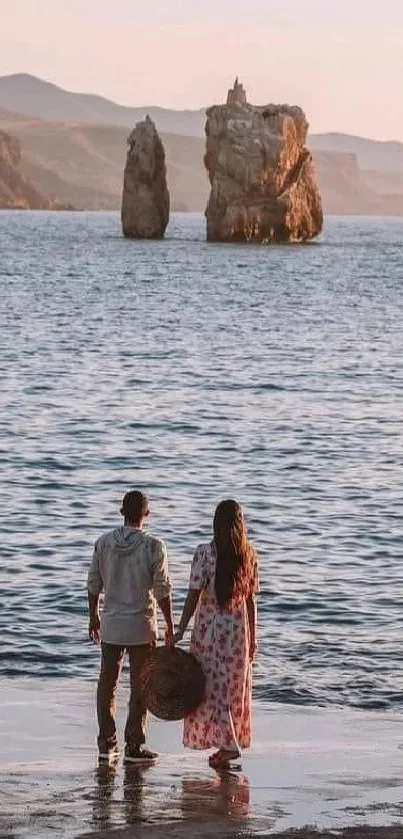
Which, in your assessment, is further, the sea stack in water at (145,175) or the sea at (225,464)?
the sea stack in water at (145,175)

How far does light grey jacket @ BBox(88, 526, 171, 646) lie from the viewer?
12.4 meters

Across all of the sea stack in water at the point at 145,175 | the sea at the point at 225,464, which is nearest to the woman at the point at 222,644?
the sea at the point at 225,464

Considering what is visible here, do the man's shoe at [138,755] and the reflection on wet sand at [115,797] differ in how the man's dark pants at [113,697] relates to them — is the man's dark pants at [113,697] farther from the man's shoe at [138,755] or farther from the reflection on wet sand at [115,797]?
the reflection on wet sand at [115,797]

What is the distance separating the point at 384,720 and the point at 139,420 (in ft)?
73.1

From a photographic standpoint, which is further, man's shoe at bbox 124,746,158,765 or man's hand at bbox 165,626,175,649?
man's shoe at bbox 124,746,158,765

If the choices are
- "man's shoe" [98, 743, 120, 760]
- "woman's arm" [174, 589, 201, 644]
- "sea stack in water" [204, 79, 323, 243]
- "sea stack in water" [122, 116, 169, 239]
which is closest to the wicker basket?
"woman's arm" [174, 589, 201, 644]

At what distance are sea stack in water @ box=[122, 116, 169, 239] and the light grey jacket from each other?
128756 millimetres

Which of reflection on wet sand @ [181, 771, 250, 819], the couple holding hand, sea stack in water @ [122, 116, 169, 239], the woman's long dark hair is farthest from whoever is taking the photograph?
sea stack in water @ [122, 116, 169, 239]

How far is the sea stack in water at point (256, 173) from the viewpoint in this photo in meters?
135

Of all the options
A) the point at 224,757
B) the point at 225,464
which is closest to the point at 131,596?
the point at 224,757

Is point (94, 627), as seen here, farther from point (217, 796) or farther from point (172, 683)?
point (217, 796)

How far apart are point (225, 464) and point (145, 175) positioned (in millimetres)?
112259

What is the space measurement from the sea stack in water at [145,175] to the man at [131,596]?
12870 centimetres

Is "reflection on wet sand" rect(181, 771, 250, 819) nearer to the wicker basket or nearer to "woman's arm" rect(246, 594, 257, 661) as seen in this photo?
the wicker basket
